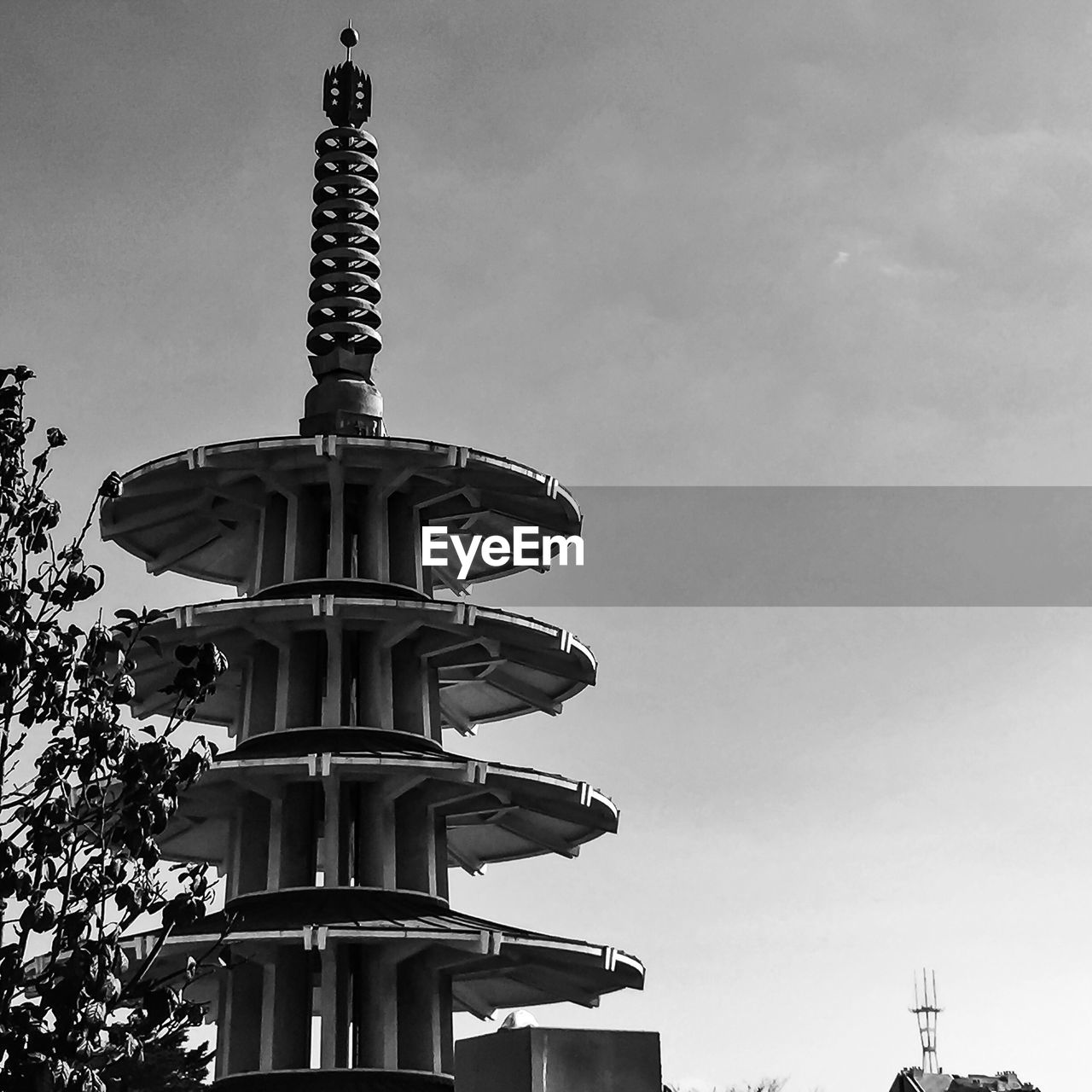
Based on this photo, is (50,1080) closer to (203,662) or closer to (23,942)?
(23,942)

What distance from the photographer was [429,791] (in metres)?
40.4

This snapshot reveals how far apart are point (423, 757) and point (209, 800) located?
17.1 ft

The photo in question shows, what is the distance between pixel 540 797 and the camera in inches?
1601

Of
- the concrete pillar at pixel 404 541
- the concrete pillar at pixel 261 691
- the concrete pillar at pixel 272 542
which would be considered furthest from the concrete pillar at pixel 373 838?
the concrete pillar at pixel 272 542

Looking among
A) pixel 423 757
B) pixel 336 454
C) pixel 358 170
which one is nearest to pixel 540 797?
pixel 423 757

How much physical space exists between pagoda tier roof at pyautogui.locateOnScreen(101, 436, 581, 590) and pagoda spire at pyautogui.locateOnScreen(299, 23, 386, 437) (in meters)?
1.85

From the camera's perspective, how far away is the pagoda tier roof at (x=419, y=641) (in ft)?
130

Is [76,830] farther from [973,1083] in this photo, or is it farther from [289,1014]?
[973,1083]

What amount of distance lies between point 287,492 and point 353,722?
6.16 m

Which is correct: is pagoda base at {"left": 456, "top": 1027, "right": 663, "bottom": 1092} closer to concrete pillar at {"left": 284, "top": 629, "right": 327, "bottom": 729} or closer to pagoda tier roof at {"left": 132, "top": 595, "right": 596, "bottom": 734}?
concrete pillar at {"left": 284, "top": 629, "right": 327, "bottom": 729}

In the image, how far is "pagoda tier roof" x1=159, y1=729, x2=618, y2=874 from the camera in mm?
37719

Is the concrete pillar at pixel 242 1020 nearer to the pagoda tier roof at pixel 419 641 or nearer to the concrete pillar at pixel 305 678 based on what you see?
the concrete pillar at pixel 305 678

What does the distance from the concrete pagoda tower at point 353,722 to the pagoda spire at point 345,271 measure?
76 mm

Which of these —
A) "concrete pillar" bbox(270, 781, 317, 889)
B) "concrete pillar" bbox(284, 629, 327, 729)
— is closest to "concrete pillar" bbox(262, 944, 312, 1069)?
"concrete pillar" bbox(270, 781, 317, 889)
